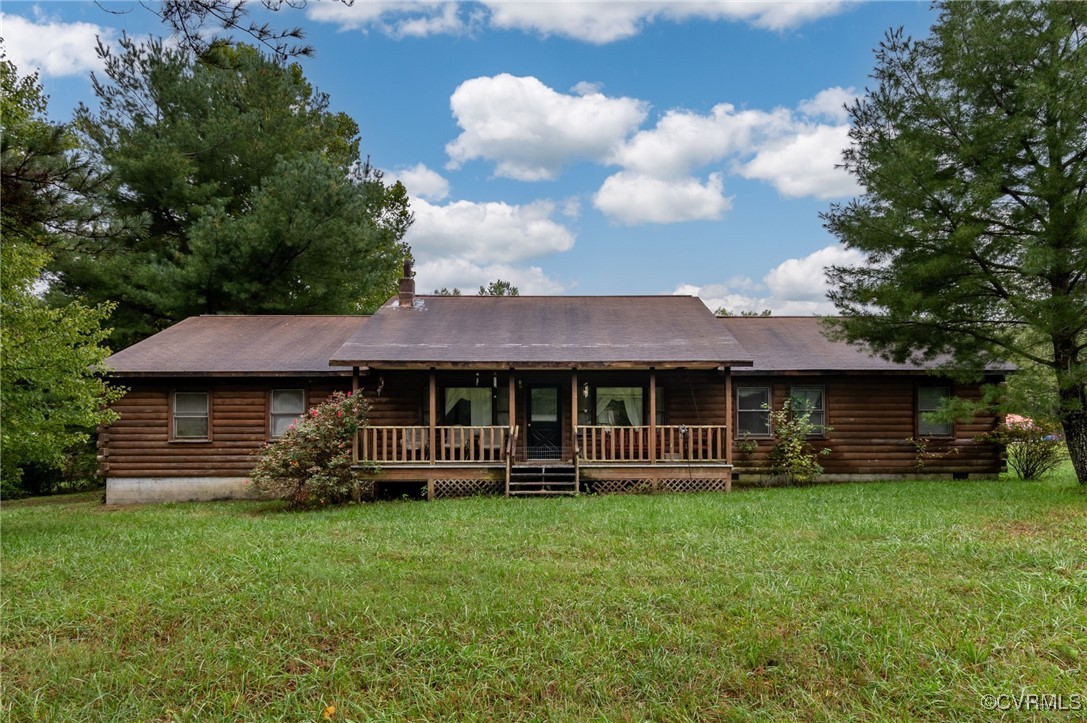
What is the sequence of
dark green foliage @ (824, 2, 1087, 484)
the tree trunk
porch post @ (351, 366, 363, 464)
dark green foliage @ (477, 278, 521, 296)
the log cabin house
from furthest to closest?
dark green foliage @ (477, 278, 521, 296)
the log cabin house
porch post @ (351, 366, 363, 464)
the tree trunk
dark green foliage @ (824, 2, 1087, 484)

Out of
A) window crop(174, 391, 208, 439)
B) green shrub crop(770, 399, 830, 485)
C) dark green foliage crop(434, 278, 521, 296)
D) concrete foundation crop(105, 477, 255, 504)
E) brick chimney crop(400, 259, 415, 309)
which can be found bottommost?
concrete foundation crop(105, 477, 255, 504)

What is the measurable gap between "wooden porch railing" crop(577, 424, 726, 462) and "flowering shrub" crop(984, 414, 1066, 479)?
6617mm

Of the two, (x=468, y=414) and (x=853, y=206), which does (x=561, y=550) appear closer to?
(x=468, y=414)

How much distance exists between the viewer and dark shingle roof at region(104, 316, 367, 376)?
45.5 ft

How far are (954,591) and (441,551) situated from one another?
5249 millimetres

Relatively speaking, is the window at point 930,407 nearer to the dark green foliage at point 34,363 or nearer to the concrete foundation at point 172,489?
the concrete foundation at point 172,489

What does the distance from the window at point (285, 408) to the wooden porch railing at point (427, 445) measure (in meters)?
1.99

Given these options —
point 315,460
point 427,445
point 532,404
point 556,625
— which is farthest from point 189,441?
point 556,625

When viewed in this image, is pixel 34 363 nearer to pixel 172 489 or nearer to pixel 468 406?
pixel 172 489

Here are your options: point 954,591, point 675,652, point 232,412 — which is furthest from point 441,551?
point 232,412

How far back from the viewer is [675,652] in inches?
180

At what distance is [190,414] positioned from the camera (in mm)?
14250

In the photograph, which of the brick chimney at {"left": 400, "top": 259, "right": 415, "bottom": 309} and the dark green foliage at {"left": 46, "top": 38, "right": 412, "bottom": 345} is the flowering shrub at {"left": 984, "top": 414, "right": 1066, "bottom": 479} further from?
the dark green foliage at {"left": 46, "top": 38, "right": 412, "bottom": 345}

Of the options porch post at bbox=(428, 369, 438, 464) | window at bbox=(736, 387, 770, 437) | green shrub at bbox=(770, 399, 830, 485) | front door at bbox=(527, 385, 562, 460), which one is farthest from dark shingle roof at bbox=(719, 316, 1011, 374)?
porch post at bbox=(428, 369, 438, 464)
